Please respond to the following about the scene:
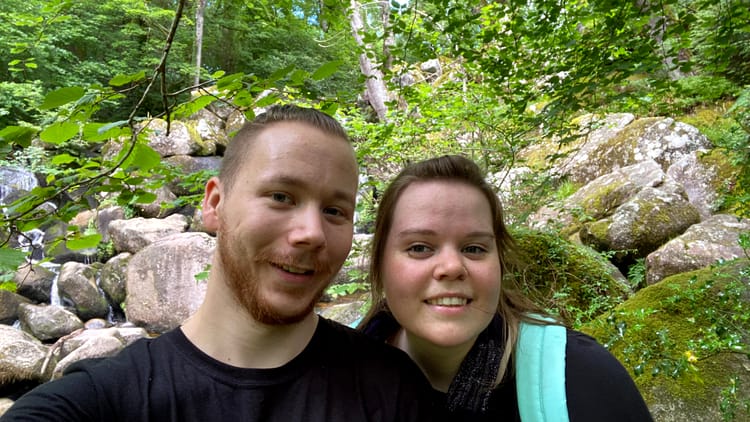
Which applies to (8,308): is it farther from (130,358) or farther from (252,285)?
(252,285)

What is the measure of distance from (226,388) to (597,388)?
1061mm

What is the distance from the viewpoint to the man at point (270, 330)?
3.57 feet

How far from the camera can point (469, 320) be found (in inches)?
56.1

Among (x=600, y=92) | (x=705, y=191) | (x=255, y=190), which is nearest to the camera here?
(x=255, y=190)

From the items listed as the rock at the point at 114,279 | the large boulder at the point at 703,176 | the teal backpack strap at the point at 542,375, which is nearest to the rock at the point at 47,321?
the rock at the point at 114,279

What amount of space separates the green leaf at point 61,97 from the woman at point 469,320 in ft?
3.41

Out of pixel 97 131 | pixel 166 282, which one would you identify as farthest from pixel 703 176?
pixel 166 282

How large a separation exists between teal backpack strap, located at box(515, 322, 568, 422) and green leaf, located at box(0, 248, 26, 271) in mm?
1481

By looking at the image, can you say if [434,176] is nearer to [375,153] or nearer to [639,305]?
[639,305]

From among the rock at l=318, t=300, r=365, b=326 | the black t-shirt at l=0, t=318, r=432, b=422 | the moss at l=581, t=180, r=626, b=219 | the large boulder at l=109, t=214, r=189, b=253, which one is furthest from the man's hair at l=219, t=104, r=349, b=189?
Answer: the large boulder at l=109, t=214, r=189, b=253

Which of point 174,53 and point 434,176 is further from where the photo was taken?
point 174,53

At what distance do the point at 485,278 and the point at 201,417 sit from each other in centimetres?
93

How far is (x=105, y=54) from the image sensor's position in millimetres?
16188

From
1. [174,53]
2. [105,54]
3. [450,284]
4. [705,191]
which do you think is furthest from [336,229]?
[105,54]
